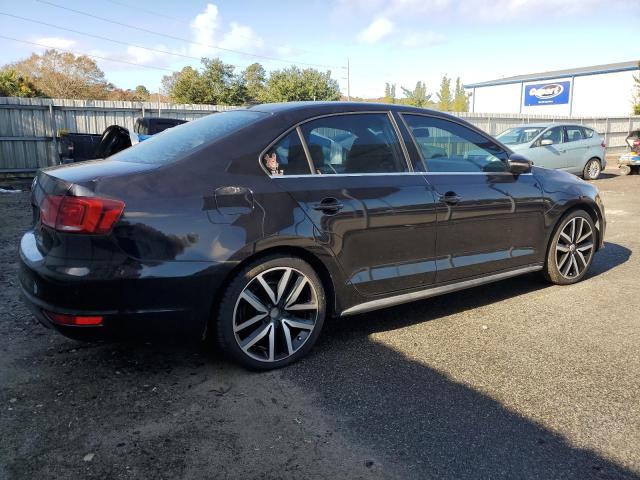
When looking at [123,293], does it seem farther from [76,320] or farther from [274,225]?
[274,225]

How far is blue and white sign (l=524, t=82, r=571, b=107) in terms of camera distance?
161 feet

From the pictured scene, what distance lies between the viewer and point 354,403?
2969 mm

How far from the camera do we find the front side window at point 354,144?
3574mm

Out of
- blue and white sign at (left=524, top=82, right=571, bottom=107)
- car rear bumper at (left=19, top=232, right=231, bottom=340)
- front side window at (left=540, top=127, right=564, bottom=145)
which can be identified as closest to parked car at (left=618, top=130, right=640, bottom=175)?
front side window at (left=540, top=127, right=564, bottom=145)

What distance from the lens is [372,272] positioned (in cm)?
366

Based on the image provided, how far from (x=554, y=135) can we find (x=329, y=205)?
12.2 m

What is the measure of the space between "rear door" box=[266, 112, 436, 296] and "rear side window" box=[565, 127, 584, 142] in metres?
12.2

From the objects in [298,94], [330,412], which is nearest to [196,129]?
[330,412]

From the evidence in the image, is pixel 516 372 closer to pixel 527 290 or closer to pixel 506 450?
pixel 506 450

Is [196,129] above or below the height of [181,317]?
above

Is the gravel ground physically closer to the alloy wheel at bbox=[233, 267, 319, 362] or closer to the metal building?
the alloy wheel at bbox=[233, 267, 319, 362]

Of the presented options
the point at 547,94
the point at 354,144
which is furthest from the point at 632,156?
the point at 547,94

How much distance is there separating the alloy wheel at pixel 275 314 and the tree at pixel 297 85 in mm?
39335

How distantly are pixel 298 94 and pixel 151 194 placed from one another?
1624 inches
